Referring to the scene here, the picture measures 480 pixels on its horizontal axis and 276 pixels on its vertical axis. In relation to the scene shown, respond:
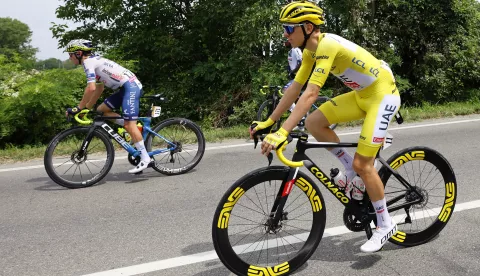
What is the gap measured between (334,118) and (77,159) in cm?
411

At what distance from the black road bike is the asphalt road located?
0.69ft

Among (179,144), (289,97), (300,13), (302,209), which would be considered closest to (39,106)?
(179,144)

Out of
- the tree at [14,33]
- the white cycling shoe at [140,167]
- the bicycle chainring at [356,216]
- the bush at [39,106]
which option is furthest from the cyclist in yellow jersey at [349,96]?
the tree at [14,33]

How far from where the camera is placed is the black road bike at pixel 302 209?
11.1 feet

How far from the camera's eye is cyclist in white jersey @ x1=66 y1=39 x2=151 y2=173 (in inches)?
254

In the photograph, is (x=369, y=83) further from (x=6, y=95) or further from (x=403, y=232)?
(x=6, y=95)

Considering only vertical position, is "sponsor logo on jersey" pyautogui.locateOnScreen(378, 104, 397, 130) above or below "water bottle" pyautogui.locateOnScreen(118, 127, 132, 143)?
above

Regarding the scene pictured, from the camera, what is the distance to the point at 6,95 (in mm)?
9469

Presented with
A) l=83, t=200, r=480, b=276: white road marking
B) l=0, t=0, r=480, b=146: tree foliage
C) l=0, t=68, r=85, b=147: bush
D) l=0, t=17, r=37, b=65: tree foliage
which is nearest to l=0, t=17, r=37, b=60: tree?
l=0, t=17, r=37, b=65: tree foliage

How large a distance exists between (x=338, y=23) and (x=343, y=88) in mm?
2107

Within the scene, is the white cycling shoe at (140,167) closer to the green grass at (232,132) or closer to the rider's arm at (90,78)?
the rider's arm at (90,78)

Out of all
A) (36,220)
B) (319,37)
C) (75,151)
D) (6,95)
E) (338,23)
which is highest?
(338,23)

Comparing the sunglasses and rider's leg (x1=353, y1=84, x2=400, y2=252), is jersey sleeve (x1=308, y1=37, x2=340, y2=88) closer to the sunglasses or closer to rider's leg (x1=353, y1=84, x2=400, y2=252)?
the sunglasses

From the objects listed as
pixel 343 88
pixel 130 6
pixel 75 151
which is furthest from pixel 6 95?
pixel 343 88
